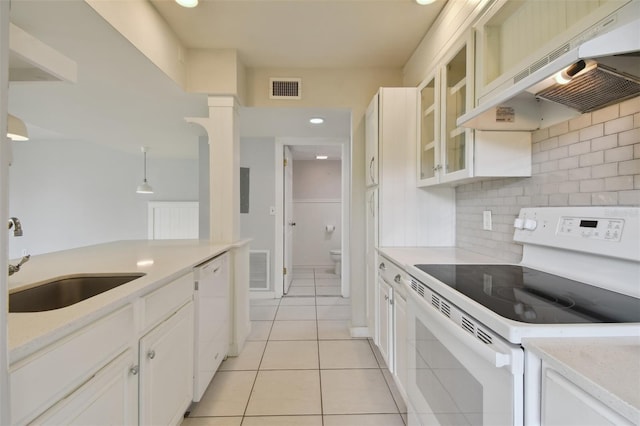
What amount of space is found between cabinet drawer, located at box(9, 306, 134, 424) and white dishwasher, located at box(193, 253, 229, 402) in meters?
0.67

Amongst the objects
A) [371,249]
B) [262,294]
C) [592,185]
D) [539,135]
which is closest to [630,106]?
[592,185]

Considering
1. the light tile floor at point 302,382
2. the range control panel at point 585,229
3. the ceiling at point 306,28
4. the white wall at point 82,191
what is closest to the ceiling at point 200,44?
the ceiling at point 306,28

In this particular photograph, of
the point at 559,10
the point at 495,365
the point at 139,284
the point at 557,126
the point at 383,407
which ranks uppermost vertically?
the point at 559,10

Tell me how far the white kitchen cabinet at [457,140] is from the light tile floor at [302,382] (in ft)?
4.53

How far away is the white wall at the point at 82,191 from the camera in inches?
195

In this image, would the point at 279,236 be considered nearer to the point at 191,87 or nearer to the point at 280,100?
the point at 280,100

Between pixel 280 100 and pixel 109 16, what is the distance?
1374mm

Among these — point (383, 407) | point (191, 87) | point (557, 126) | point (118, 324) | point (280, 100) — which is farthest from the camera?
point (280, 100)

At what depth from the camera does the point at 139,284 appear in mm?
1061

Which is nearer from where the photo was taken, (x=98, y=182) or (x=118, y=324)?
(x=118, y=324)

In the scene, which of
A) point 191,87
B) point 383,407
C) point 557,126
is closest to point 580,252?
point 557,126

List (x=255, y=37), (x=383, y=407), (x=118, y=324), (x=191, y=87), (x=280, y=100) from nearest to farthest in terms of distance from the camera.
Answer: (x=118, y=324)
(x=383, y=407)
(x=255, y=37)
(x=191, y=87)
(x=280, y=100)

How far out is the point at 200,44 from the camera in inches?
87.4

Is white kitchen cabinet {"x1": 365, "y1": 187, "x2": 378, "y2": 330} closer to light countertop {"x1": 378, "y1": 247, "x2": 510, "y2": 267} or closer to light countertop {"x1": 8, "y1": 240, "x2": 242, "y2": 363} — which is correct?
light countertop {"x1": 378, "y1": 247, "x2": 510, "y2": 267}
